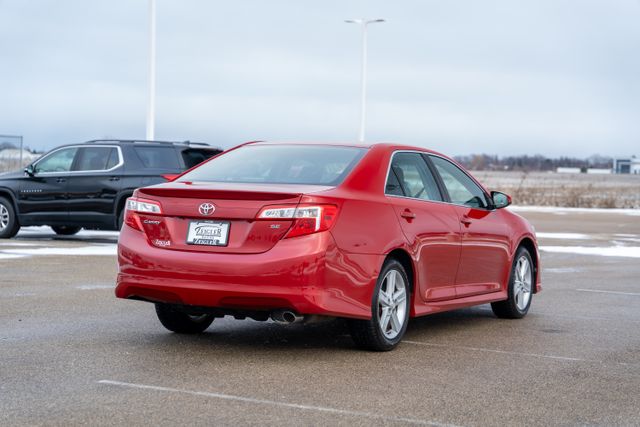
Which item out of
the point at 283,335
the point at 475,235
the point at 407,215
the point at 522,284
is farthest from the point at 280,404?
the point at 522,284

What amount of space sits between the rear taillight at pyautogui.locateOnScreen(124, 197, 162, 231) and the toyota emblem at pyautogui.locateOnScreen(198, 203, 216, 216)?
37 cm

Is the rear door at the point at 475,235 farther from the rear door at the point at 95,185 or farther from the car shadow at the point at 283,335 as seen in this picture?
the rear door at the point at 95,185

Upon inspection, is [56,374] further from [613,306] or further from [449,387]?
[613,306]

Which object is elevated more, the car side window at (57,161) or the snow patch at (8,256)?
the car side window at (57,161)

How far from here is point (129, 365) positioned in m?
7.73

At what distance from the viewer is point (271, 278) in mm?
7789

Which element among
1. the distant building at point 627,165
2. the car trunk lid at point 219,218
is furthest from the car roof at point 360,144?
the distant building at point 627,165

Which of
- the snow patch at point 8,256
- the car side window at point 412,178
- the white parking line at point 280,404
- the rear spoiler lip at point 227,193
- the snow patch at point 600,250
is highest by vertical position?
the car side window at point 412,178

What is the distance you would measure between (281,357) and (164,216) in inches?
51.8

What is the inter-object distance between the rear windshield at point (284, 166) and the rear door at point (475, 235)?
128cm

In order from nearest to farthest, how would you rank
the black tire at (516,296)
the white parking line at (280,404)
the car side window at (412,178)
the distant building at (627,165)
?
the white parking line at (280,404)
the car side window at (412,178)
the black tire at (516,296)
the distant building at (627,165)

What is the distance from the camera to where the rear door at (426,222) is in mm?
8906

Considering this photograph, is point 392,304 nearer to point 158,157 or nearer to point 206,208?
point 206,208

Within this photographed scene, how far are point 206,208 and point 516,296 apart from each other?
157 inches
